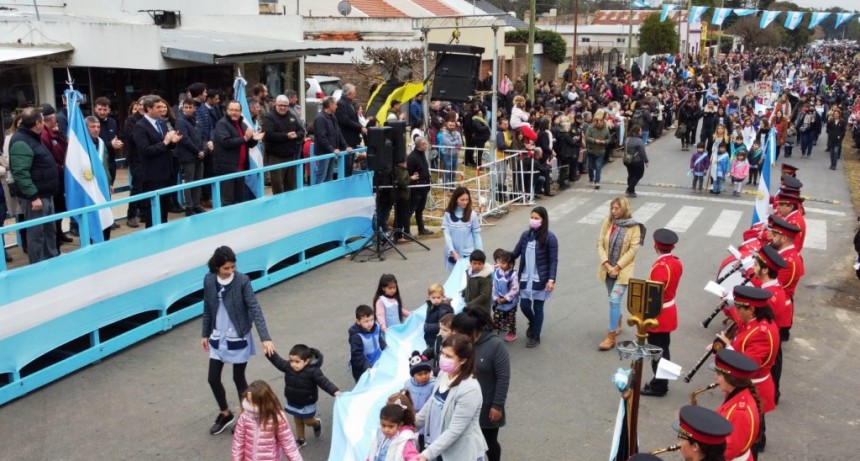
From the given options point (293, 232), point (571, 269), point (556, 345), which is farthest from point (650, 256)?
point (293, 232)

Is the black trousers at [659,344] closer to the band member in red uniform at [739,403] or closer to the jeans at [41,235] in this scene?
the band member in red uniform at [739,403]

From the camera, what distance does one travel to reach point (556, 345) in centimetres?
975

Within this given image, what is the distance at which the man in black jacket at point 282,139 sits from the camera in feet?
41.1

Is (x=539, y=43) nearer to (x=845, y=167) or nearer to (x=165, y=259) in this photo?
(x=845, y=167)

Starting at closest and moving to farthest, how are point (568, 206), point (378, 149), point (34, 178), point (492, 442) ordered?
1. point (492, 442)
2. point (34, 178)
3. point (378, 149)
4. point (568, 206)

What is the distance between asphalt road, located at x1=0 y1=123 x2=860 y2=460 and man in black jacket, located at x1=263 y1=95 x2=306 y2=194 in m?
1.51

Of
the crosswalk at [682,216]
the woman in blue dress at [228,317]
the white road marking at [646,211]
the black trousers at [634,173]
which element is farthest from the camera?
the black trousers at [634,173]

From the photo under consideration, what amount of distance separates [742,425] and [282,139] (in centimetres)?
875

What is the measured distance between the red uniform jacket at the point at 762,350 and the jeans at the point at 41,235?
23.5ft

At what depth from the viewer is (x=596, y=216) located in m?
16.5

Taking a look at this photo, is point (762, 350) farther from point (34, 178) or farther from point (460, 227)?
point (34, 178)

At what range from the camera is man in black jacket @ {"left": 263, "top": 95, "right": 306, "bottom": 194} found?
493 inches

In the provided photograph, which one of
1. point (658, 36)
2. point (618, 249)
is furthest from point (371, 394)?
point (658, 36)

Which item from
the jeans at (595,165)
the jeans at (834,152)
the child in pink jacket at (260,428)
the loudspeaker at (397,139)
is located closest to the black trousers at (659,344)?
the child in pink jacket at (260,428)
